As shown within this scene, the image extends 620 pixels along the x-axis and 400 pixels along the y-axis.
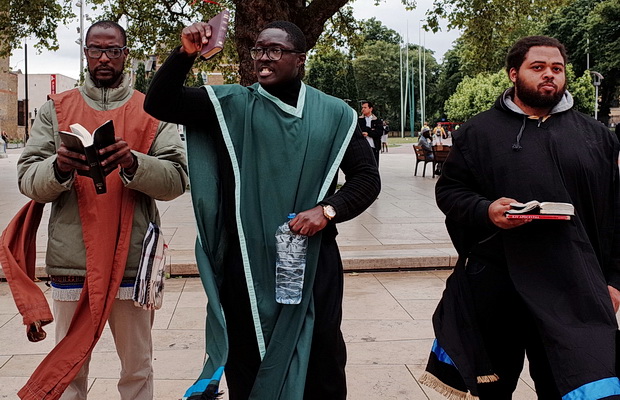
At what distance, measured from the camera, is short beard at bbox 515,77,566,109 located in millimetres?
2857

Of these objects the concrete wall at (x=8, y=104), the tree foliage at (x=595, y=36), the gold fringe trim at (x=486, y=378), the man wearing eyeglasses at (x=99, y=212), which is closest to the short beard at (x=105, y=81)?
the man wearing eyeglasses at (x=99, y=212)

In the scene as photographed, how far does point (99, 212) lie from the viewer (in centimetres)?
298

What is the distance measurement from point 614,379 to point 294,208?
4.50 feet

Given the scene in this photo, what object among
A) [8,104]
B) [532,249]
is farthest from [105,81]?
[8,104]

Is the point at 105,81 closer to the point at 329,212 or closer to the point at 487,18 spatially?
the point at 329,212

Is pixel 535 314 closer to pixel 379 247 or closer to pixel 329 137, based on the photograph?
pixel 329 137

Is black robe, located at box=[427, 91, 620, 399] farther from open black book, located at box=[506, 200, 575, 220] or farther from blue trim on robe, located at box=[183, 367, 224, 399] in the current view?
blue trim on robe, located at box=[183, 367, 224, 399]

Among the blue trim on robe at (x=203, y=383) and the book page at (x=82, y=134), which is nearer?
the blue trim on robe at (x=203, y=383)

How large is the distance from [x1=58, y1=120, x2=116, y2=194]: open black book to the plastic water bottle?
78 centimetres

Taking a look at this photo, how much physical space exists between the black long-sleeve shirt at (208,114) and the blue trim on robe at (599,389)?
108cm

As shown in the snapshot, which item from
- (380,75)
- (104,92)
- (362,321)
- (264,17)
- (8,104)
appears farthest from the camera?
(380,75)

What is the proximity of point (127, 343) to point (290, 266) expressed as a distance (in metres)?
0.99

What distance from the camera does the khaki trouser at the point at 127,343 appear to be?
10.1 feet

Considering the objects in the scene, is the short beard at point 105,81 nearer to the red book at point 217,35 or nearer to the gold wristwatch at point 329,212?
the red book at point 217,35
